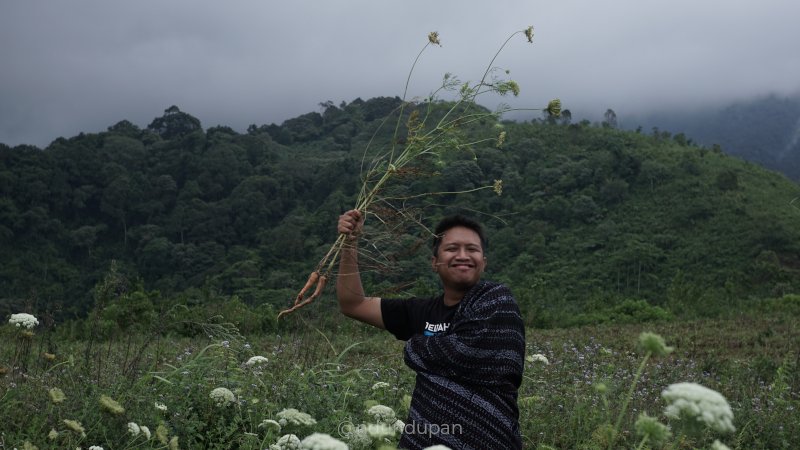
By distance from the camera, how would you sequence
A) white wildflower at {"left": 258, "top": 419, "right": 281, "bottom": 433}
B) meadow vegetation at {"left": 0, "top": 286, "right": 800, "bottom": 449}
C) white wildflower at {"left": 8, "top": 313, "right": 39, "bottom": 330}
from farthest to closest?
1. white wildflower at {"left": 8, "top": 313, "right": 39, "bottom": 330}
2. meadow vegetation at {"left": 0, "top": 286, "right": 800, "bottom": 449}
3. white wildflower at {"left": 258, "top": 419, "right": 281, "bottom": 433}

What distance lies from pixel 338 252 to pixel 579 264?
3245 cm

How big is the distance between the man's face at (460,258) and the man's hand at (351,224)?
411 millimetres

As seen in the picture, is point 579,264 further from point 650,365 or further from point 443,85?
point 443,85

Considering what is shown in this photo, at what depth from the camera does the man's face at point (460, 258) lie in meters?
2.92

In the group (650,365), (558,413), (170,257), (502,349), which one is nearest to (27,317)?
(502,349)

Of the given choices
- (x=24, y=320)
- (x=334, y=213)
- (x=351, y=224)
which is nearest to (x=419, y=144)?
(x=351, y=224)

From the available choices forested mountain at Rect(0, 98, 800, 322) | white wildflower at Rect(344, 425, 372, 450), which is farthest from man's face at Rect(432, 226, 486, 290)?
forested mountain at Rect(0, 98, 800, 322)

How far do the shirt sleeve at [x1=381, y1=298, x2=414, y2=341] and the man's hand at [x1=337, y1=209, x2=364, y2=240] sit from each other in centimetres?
32

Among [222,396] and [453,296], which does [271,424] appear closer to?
[222,396]

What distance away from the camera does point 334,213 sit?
3669 centimetres

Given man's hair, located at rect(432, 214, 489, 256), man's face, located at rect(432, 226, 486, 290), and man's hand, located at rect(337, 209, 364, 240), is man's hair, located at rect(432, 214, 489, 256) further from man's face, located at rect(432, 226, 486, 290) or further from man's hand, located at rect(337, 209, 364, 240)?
man's hand, located at rect(337, 209, 364, 240)

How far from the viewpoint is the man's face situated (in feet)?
9.59

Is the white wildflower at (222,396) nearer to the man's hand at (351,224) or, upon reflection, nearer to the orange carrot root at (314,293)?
the orange carrot root at (314,293)

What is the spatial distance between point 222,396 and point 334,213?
1323 inches
